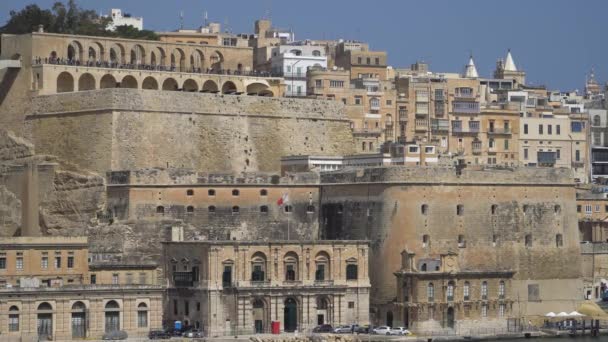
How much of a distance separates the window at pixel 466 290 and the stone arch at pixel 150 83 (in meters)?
18.6

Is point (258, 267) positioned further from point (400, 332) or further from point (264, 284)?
point (400, 332)

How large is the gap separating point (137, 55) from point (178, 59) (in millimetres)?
2341

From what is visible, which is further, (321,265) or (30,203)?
(30,203)

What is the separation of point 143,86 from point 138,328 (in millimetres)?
18504

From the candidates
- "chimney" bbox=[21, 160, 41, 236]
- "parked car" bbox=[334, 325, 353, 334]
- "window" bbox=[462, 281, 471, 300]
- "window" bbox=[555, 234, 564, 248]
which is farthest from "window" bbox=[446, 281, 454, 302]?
"chimney" bbox=[21, 160, 41, 236]

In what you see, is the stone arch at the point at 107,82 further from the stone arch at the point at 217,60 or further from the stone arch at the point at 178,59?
the stone arch at the point at 217,60

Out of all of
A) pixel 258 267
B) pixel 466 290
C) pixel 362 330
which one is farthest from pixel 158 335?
pixel 466 290

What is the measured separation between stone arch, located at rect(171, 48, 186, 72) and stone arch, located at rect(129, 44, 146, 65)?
58.9 inches

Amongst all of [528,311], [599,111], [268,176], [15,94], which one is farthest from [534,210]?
[599,111]

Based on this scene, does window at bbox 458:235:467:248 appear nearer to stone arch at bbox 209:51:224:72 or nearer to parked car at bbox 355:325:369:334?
parked car at bbox 355:325:369:334

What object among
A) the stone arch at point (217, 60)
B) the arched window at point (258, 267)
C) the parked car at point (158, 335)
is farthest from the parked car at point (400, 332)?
the stone arch at point (217, 60)

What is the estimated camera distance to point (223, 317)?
7169 centimetres

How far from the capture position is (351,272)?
74.2m

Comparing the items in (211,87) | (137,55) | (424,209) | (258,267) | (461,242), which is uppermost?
(137,55)
